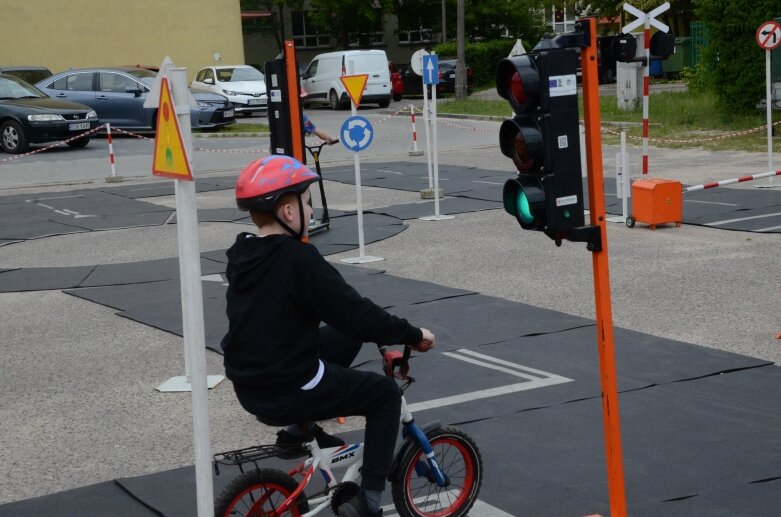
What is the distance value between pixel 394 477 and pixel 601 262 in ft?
4.02

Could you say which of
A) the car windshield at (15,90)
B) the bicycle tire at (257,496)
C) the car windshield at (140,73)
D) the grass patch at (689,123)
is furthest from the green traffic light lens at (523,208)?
the car windshield at (140,73)

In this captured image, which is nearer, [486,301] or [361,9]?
[486,301]

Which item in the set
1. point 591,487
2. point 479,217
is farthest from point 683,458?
point 479,217

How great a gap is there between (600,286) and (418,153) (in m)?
19.7

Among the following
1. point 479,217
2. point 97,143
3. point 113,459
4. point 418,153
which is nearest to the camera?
point 113,459

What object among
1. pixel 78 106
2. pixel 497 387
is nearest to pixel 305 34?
pixel 78 106

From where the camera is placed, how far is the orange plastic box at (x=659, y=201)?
13094 mm

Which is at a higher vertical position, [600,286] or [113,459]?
[600,286]

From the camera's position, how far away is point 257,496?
437 centimetres

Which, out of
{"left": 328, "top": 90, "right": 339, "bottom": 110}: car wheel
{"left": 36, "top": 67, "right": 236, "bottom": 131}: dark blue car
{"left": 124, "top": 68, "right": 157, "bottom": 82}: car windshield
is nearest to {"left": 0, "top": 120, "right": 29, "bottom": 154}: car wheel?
{"left": 36, "top": 67, "right": 236, "bottom": 131}: dark blue car

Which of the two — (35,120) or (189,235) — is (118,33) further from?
(189,235)

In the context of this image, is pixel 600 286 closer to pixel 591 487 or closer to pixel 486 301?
pixel 591 487

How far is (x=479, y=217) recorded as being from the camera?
14961 millimetres

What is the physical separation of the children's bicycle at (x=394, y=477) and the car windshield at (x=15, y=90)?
24.4m
